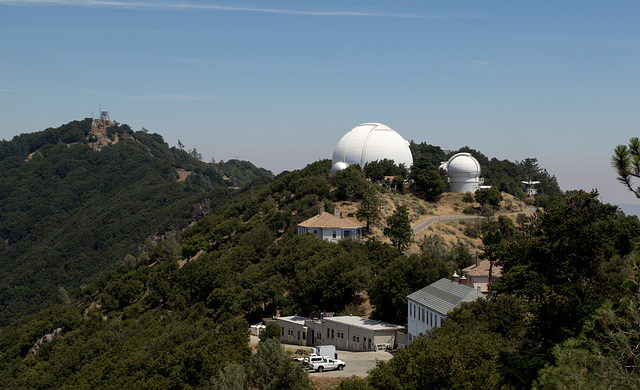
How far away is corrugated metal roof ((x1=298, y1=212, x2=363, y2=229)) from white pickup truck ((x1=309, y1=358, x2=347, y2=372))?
3069 centimetres

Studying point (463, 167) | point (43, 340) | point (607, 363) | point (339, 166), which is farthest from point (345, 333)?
point (463, 167)

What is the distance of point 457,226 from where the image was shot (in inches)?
2827

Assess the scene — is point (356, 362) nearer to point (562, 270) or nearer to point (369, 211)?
point (562, 270)

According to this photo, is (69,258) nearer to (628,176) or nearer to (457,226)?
(457,226)

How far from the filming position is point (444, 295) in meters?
36.2

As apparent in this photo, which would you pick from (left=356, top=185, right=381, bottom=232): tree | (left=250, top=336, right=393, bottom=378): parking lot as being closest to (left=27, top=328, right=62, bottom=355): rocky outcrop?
(left=356, top=185, right=381, bottom=232): tree

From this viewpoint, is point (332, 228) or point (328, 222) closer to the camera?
point (332, 228)

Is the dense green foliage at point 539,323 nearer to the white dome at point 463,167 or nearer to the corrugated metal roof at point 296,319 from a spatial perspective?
the corrugated metal roof at point 296,319

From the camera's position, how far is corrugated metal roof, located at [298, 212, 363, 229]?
61438 mm

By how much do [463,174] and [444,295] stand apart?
154ft

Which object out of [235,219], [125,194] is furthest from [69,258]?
[235,219]

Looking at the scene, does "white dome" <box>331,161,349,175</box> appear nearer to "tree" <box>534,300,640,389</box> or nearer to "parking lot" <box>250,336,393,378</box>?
"parking lot" <box>250,336,393,378</box>

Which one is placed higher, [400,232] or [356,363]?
[400,232]

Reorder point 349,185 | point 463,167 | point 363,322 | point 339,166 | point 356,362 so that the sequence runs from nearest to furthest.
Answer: point 356,362 → point 363,322 → point 349,185 → point 463,167 → point 339,166
